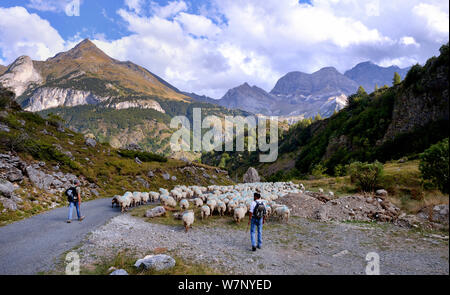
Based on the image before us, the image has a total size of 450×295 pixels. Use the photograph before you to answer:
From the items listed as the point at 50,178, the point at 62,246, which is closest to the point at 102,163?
the point at 50,178

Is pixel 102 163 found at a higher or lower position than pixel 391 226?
higher

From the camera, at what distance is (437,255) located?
26.1ft

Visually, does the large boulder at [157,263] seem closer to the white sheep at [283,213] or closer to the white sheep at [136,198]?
the white sheep at [283,213]

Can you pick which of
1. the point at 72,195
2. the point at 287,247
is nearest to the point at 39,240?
the point at 72,195

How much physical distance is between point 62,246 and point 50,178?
618 inches

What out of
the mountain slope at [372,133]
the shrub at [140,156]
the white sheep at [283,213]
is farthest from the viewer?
the shrub at [140,156]

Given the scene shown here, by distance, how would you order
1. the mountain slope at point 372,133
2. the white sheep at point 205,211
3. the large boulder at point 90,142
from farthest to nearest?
the large boulder at point 90,142 < the mountain slope at point 372,133 < the white sheep at point 205,211

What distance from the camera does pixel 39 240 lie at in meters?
9.42

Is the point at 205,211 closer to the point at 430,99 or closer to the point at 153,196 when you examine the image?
the point at 153,196

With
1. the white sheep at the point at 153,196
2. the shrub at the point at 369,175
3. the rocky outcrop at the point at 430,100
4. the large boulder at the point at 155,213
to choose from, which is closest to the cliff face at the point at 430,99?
the rocky outcrop at the point at 430,100

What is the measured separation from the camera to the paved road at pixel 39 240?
22.9 feet

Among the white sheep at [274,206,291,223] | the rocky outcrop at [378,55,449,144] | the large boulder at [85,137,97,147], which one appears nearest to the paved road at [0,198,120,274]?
the white sheep at [274,206,291,223]

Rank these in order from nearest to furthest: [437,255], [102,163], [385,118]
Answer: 1. [437,255]
2. [102,163]
3. [385,118]
